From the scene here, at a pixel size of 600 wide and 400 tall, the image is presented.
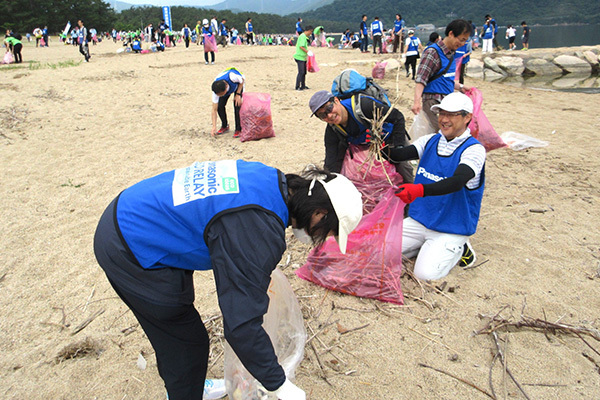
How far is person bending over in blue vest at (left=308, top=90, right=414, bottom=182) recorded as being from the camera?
2.83 m

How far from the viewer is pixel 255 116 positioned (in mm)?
5602

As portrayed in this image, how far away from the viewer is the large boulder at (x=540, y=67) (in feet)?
42.8

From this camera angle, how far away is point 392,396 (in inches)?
74.7

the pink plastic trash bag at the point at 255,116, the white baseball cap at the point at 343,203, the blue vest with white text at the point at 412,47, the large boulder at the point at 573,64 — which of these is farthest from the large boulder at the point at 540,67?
the white baseball cap at the point at 343,203

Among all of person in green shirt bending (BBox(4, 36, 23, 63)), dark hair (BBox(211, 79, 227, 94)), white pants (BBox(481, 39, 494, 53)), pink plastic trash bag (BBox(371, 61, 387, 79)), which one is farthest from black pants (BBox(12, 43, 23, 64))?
white pants (BBox(481, 39, 494, 53))

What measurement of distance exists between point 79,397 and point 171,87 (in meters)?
7.90

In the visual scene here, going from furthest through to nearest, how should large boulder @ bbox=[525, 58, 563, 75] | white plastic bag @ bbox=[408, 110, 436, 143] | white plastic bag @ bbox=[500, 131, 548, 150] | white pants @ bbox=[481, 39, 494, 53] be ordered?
white pants @ bbox=[481, 39, 494, 53], large boulder @ bbox=[525, 58, 563, 75], white plastic bag @ bbox=[500, 131, 548, 150], white plastic bag @ bbox=[408, 110, 436, 143]

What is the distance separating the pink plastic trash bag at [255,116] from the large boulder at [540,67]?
1128cm

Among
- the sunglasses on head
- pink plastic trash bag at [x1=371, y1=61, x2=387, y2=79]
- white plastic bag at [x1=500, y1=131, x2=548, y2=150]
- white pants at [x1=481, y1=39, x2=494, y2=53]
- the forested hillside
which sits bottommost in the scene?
white plastic bag at [x1=500, y1=131, x2=548, y2=150]

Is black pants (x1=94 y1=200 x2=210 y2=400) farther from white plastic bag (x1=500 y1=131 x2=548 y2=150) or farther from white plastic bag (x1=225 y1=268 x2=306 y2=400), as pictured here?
white plastic bag (x1=500 y1=131 x2=548 y2=150)

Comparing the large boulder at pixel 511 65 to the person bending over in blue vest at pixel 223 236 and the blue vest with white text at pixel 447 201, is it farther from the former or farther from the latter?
the person bending over in blue vest at pixel 223 236

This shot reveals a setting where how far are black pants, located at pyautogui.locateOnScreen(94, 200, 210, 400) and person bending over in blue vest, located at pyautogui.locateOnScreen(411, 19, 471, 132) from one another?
A: 295 centimetres

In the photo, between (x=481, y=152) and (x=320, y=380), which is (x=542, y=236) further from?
(x=320, y=380)

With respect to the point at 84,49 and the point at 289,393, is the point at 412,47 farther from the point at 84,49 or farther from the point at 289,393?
the point at 289,393
